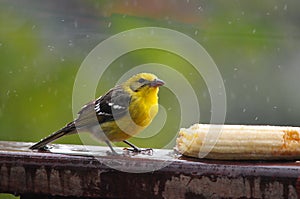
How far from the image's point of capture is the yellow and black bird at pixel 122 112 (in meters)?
3.61

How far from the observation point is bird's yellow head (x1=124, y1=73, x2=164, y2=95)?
376 centimetres

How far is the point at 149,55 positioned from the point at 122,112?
2.46 meters

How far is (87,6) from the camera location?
6.48m

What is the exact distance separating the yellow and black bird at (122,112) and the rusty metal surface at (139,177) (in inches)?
39.7

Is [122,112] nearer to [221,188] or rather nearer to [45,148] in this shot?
[45,148]

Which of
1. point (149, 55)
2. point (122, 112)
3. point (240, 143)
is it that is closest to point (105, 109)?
point (122, 112)

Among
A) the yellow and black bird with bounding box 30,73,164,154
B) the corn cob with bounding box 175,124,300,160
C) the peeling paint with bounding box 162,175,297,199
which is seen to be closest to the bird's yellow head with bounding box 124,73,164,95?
the yellow and black bird with bounding box 30,73,164,154

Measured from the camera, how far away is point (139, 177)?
2.39 meters

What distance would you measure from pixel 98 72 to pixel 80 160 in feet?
12.2

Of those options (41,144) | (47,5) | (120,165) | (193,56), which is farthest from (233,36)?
(120,165)

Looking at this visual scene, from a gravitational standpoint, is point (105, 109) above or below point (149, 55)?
below

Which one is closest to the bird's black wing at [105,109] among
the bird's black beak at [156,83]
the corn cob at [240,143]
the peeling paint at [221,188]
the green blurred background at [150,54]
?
the bird's black beak at [156,83]

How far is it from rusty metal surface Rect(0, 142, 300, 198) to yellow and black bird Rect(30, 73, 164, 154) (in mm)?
1007

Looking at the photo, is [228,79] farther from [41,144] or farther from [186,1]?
[41,144]
